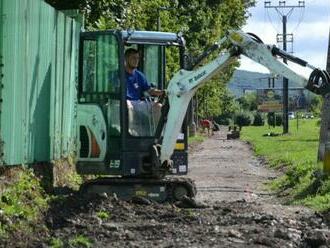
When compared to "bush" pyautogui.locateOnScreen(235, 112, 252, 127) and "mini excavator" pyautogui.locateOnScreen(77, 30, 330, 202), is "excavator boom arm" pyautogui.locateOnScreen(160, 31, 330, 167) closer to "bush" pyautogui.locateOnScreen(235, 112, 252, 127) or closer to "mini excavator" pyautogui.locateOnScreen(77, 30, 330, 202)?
"mini excavator" pyautogui.locateOnScreen(77, 30, 330, 202)

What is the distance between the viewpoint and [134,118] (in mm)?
13820

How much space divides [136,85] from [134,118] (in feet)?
1.91

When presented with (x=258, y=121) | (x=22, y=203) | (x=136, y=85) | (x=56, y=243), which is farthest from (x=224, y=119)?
(x=56, y=243)

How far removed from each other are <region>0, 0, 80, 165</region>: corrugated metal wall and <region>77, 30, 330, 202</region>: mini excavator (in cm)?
59

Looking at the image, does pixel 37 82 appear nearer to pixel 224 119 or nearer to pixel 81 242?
pixel 81 242

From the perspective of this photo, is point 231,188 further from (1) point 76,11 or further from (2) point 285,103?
(2) point 285,103

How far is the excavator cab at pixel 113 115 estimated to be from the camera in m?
13.7

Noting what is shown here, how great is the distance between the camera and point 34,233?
9.92m

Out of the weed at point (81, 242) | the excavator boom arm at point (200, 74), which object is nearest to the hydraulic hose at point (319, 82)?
the excavator boom arm at point (200, 74)

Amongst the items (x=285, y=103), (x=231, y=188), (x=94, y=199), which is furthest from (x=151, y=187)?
(x=285, y=103)

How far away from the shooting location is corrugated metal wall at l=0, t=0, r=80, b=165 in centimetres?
1147

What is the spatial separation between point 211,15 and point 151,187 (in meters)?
35.2

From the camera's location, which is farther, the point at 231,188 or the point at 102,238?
the point at 231,188

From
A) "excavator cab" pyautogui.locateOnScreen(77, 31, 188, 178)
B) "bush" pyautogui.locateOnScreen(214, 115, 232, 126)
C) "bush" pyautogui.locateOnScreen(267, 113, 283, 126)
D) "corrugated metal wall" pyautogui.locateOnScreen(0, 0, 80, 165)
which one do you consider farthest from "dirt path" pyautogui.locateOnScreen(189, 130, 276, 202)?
"bush" pyautogui.locateOnScreen(214, 115, 232, 126)
